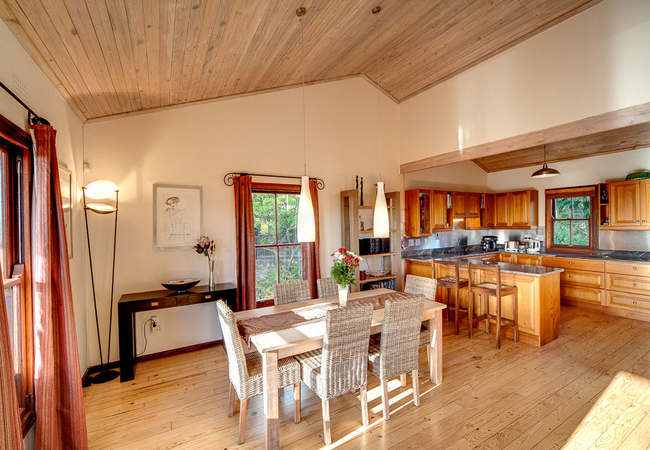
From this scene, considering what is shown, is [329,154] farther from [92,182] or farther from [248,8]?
[92,182]

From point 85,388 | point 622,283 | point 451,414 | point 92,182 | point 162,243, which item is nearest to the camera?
point 451,414

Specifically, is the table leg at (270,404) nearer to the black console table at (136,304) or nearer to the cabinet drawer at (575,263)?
the black console table at (136,304)

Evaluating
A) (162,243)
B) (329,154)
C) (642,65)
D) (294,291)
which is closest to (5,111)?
(162,243)

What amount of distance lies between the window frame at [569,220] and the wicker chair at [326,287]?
5113 millimetres

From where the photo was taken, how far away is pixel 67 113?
111 inches

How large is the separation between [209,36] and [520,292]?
176 inches

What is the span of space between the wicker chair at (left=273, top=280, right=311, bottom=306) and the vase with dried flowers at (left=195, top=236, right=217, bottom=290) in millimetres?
891

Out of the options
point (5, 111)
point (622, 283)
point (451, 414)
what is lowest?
point (451, 414)

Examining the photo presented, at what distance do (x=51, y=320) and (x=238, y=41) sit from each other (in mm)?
2525

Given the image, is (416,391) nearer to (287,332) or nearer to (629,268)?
(287,332)

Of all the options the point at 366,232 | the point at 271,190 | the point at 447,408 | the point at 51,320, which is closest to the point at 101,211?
the point at 51,320

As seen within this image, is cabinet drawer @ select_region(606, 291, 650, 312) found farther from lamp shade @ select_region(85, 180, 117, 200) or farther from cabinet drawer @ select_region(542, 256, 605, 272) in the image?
lamp shade @ select_region(85, 180, 117, 200)

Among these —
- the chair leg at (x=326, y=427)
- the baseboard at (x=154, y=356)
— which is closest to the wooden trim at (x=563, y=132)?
the chair leg at (x=326, y=427)

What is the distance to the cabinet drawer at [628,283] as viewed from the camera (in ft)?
15.1
